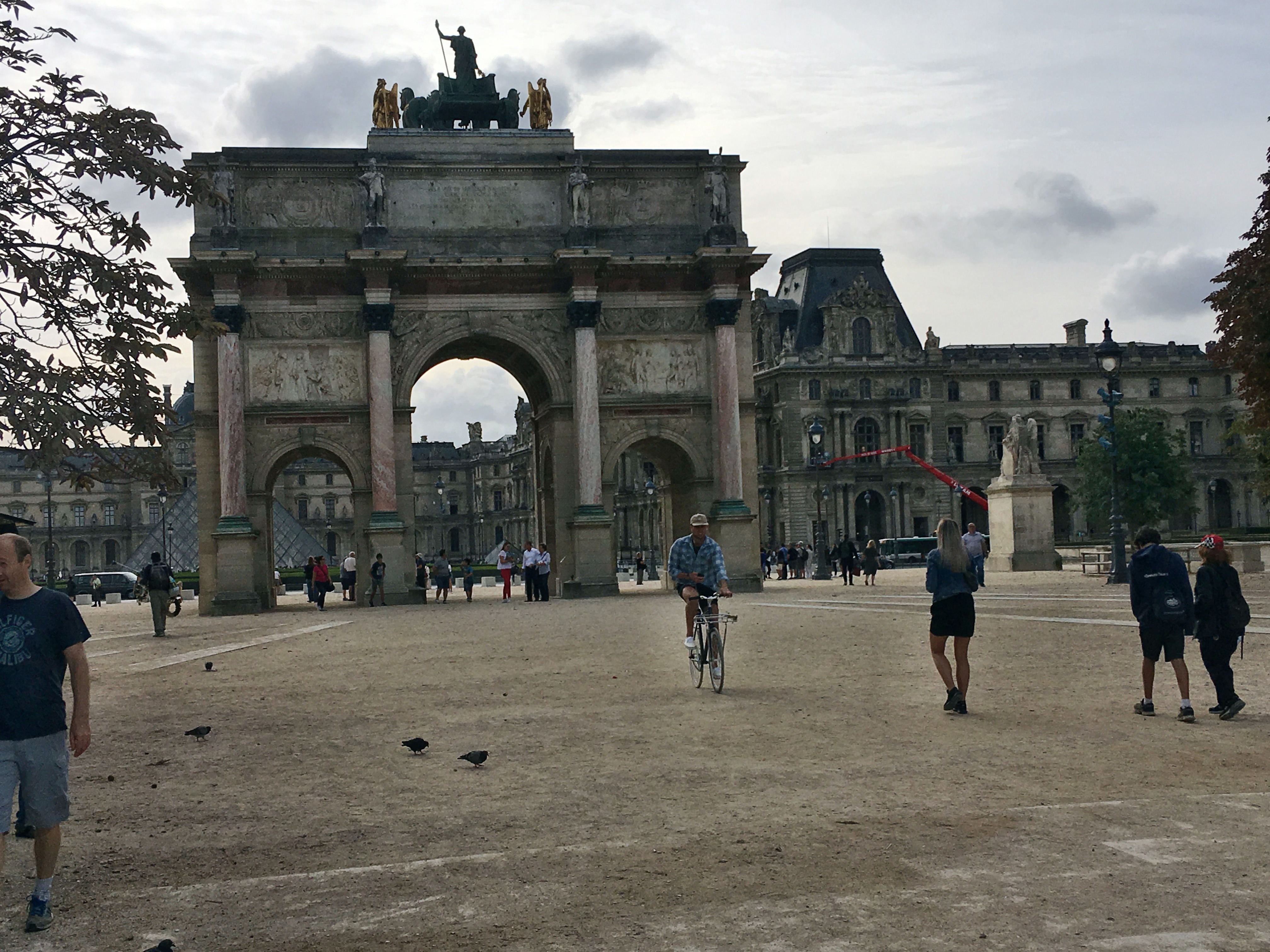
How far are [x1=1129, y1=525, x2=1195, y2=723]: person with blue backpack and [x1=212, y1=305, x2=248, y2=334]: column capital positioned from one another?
27844 mm

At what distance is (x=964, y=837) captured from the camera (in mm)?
7617

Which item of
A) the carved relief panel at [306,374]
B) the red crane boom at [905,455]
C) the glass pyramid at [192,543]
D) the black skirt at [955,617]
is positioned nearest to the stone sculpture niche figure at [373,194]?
the carved relief panel at [306,374]

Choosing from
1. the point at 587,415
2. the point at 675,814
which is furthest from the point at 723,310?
the point at 675,814

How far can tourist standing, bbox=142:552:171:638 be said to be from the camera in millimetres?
28094

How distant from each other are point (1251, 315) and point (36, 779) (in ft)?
101

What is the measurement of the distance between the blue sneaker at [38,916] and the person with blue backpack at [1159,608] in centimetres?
861

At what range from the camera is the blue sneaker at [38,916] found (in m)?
6.46

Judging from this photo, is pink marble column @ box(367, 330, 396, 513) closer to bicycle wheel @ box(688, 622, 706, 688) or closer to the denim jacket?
bicycle wheel @ box(688, 622, 706, 688)

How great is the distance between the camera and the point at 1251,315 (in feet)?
106

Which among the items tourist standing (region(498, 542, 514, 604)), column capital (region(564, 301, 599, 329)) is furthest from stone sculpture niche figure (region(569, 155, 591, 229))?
tourist standing (region(498, 542, 514, 604))

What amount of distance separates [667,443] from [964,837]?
1278 inches

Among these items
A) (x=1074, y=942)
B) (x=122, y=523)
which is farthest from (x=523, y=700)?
(x=122, y=523)

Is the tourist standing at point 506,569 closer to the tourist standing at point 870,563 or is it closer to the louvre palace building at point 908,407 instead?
the tourist standing at point 870,563

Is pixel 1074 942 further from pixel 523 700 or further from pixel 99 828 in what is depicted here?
pixel 523 700
